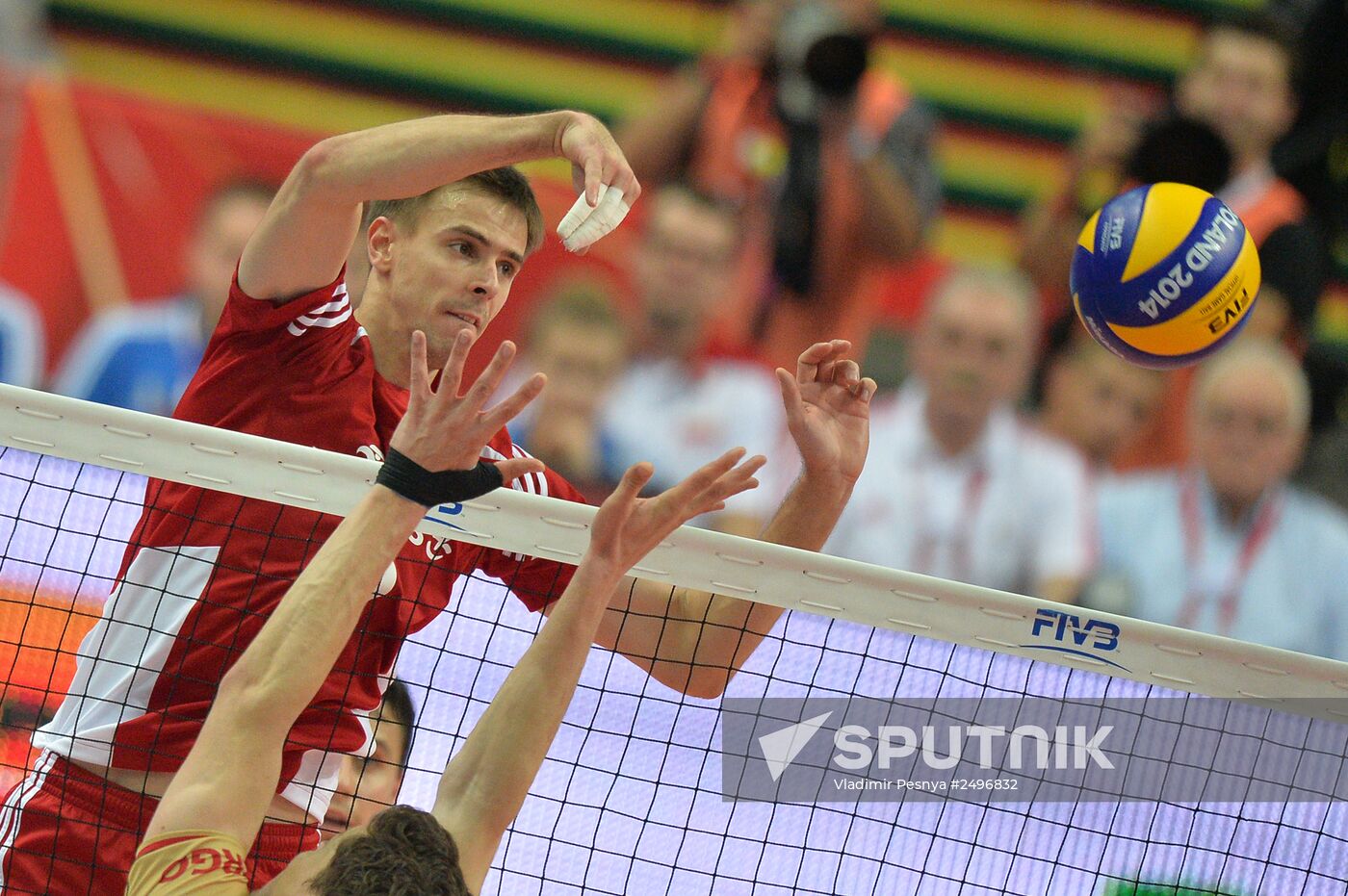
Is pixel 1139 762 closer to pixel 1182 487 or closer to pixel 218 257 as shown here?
pixel 1182 487

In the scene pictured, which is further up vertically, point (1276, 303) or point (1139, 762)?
point (1276, 303)

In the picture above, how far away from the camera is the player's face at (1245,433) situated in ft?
26.6

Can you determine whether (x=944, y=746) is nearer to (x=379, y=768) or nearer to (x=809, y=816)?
(x=809, y=816)

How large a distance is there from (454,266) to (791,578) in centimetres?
115

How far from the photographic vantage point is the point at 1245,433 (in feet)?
26.7

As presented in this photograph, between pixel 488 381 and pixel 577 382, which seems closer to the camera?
pixel 488 381

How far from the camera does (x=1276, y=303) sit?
8508 mm

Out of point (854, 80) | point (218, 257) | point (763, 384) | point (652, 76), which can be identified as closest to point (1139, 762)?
point (763, 384)

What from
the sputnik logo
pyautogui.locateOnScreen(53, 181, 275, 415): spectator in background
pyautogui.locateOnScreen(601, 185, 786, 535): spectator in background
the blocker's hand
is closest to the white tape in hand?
the blocker's hand

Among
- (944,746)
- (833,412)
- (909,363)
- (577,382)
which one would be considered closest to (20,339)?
(577,382)

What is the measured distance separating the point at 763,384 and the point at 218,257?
2.94 m

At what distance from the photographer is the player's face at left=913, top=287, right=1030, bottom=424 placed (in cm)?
832

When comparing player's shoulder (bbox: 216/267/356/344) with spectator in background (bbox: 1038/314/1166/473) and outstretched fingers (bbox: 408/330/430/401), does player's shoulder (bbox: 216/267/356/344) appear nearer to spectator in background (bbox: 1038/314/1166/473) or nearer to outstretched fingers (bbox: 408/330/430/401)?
outstretched fingers (bbox: 408/330/430/401)

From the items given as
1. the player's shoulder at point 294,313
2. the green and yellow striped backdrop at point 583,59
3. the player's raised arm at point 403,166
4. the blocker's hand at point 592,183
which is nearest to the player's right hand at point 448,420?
the blocker's hand at point 592,183
